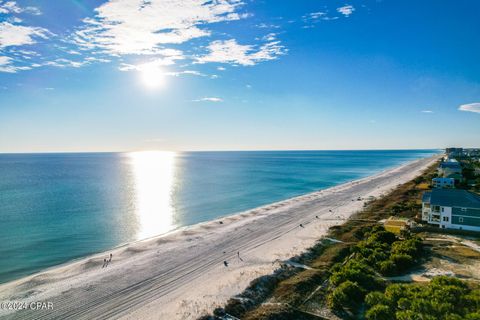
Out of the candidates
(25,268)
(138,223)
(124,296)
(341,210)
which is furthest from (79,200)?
(341,210)

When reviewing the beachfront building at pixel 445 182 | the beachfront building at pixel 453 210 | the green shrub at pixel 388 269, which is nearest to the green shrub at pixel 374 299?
the green shrub at pixel 388 269

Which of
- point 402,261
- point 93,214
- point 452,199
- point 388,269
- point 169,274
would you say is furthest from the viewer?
point 93,214

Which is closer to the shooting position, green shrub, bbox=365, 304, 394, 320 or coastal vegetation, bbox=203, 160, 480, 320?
green shrub, bbox=365, 304, 394, 320

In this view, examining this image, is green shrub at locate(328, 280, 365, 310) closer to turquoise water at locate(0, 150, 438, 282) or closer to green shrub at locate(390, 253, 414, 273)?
green shrub at locate(390, 253, 414, 273)

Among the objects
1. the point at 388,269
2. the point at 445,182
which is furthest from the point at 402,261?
the point at 445,182

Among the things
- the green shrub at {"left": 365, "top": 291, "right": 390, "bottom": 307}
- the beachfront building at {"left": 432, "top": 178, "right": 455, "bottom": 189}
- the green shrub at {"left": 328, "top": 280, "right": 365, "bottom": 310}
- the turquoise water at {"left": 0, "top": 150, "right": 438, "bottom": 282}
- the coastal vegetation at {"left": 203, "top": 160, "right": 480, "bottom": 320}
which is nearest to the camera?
the coastal vegetation at {"left": 203, "top": 160, "right": 480, "bottom": 320}

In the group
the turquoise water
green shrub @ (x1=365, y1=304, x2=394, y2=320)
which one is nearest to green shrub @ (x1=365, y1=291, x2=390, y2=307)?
green shrub @ (x1=365, y1=304, x2=394, y2=320)

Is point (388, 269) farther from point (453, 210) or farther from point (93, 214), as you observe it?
point (93, 214)
